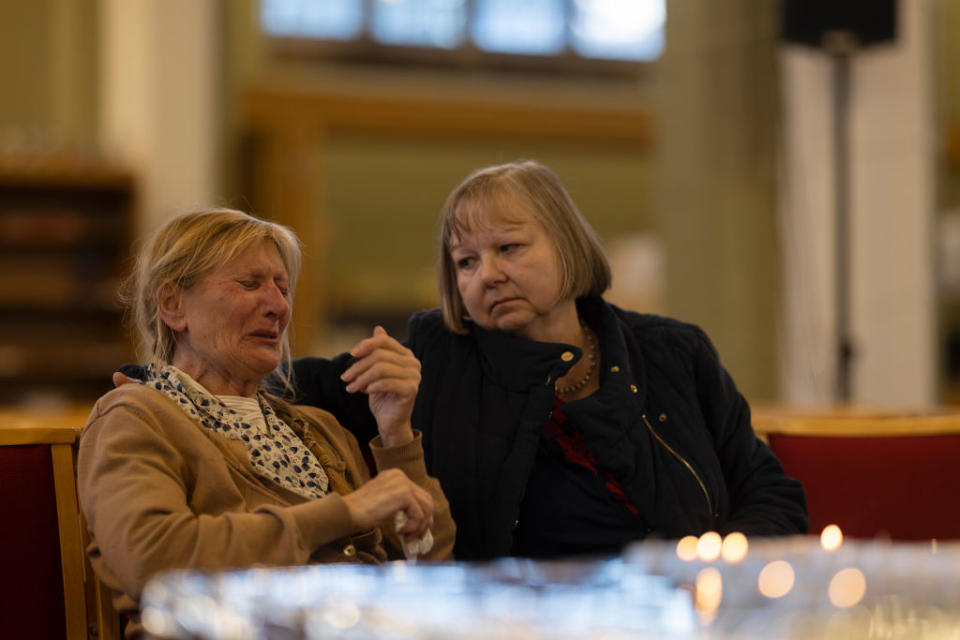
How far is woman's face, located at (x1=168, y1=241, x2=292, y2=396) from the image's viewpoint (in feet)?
5.66

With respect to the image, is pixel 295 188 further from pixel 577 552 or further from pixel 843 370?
pixel 577 552

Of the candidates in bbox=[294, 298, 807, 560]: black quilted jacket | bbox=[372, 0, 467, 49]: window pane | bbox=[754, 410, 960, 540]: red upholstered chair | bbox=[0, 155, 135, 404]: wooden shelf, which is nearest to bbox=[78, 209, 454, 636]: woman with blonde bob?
bbox=[294, 298, 807, 560]: black quilted jacket

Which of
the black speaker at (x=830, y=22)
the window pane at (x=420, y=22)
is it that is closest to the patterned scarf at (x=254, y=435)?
the black speaker at (x=830, y=22)

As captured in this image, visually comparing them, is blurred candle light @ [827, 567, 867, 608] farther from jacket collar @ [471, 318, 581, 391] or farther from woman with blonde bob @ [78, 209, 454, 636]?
jacket collar @ [471, 318, 581, 391]

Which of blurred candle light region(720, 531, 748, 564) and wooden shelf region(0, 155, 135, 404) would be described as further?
wooden shelf region(0, 155, 135, 404)

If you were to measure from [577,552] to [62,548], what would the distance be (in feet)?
2.69

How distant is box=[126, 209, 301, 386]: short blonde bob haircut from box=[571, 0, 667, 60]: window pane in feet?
29.5

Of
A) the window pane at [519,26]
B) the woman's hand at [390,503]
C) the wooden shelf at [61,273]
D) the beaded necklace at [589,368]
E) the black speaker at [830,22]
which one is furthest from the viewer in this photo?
the window pane at [519,26]

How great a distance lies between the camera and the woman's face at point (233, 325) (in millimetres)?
1727

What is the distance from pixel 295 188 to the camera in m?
8.10

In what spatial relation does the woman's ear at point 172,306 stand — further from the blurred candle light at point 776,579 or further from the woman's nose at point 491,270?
the blurred candle light at point 776,579

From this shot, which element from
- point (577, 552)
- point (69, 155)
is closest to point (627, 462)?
point (577, 552)

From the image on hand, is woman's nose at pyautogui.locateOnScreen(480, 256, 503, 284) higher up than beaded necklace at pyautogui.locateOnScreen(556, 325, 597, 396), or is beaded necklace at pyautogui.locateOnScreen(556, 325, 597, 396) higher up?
woman's nose at pyautogui.locateOnScreen(480, 256, 503, 284)

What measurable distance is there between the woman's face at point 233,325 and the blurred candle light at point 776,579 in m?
0.85
